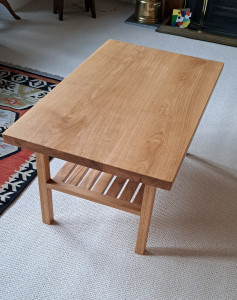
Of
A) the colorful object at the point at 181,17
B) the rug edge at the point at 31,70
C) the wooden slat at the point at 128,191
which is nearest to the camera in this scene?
the wooden slat at the point at 128,191

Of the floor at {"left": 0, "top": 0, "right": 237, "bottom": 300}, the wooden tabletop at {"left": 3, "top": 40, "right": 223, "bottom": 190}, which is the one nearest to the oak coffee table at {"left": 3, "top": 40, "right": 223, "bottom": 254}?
the wooden tabletop at {"left": 3, "top": 40, "right": 223, "bottom": 190}

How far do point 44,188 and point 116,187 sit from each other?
289 millimetres

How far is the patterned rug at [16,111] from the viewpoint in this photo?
5.83 feet

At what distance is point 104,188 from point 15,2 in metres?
2.75

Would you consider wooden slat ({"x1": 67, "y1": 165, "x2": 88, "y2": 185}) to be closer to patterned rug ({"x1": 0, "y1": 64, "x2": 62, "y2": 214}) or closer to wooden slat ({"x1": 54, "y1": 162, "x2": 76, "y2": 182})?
wooden slat ({"x1": 54, "y1": 162, "x2": 76, "y2": 182})

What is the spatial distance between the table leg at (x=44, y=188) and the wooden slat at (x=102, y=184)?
0.19m

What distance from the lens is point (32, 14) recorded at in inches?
139

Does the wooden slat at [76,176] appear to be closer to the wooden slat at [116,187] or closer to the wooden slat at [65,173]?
the wooden slat at [65,173]

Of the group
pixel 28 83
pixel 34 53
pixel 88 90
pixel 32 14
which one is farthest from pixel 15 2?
pixel 88 90

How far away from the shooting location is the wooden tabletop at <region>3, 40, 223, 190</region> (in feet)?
3.93

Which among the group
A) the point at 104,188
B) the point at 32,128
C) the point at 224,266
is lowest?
the point at 224,266

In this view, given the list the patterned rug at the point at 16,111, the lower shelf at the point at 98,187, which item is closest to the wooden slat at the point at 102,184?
the lower shelf at the point at 98,187

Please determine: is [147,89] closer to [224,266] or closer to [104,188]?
[104,188]

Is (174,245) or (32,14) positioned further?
(32,14)
